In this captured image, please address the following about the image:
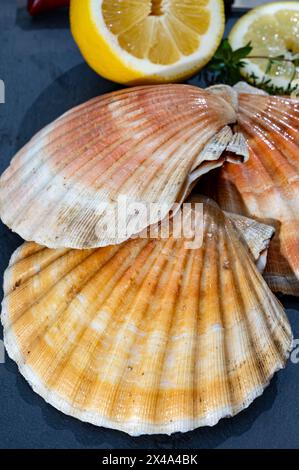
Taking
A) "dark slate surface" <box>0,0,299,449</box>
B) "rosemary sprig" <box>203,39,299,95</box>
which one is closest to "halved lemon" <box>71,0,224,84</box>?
"rosemary sprig" <box>203,39,299,95</box>

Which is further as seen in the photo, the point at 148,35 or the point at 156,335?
the point at 148,35

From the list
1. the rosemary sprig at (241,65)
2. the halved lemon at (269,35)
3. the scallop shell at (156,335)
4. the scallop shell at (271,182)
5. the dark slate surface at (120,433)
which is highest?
the halved lemon at (269,35)

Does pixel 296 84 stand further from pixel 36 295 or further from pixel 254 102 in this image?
pixel 36 295

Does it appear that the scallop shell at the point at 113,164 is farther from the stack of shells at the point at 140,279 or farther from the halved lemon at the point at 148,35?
the halved lemon at the point at 148,35

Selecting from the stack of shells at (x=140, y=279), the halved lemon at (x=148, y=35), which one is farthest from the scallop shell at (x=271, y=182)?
the halved lemon at (x=148, y=35)

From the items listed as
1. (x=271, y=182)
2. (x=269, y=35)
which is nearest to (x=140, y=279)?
(x=271, y=182)

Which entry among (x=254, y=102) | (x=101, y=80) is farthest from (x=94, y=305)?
(x=101, y=80)

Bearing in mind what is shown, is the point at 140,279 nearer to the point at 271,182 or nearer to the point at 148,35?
the point at 271,182
